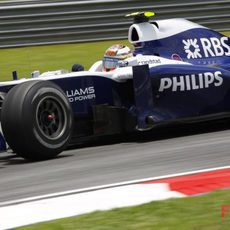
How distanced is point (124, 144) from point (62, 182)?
228 centimetres

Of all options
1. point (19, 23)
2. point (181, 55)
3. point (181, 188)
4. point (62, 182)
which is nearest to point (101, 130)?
point (181, 55)

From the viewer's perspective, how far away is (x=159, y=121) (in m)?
7.72

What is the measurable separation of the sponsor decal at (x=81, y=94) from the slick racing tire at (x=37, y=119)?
413 mm

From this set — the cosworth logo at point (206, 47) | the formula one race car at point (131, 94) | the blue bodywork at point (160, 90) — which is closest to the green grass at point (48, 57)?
the formula one race car at point (131, 94)

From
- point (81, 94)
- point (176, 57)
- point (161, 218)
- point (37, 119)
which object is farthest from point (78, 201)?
point (176, 57)

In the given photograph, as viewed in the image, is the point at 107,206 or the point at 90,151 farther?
the point at 90,151

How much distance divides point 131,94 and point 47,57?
19.7 ft

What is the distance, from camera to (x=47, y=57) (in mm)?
13633

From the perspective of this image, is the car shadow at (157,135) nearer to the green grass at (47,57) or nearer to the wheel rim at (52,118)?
the wheel rim at (52,118)

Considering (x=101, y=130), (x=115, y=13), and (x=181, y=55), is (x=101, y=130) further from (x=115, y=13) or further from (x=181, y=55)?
(x=115, y=13)

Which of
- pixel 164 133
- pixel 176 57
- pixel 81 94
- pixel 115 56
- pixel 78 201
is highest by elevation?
pixel 115 56

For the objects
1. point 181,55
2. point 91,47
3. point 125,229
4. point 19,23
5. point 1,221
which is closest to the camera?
point 125,229

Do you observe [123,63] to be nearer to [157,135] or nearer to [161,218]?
[157,135]

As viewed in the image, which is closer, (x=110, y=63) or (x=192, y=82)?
(x=192, y=82)
